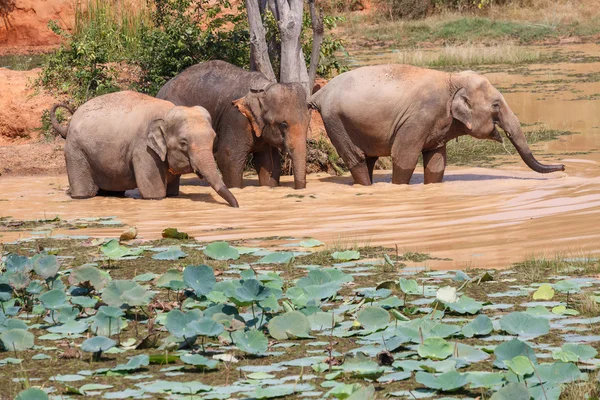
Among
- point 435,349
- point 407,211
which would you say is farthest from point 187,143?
point 435,349

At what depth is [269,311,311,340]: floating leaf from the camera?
5730 mm

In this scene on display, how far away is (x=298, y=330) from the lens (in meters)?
5.73

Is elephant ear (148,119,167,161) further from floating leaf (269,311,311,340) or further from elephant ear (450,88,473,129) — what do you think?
floating leaf (269,311,311,340)

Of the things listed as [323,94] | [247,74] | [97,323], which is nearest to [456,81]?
[323,94]

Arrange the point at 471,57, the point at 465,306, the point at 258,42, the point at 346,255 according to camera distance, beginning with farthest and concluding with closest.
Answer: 1. the point at 471,57
2. the point at 258,42
3. the point at 346,255
4. the point at 465,306

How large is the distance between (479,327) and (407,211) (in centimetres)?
505

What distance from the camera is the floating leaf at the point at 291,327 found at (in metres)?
5.73

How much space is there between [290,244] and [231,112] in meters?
4.26

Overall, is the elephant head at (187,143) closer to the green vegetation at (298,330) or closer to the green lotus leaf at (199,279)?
the green vegetation at (298,330)

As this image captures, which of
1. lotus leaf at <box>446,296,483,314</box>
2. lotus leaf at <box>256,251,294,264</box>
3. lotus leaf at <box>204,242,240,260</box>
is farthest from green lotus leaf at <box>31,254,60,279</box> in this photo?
lotus leaf at <box>446,296,483,314</box>

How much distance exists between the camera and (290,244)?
8.77 metres

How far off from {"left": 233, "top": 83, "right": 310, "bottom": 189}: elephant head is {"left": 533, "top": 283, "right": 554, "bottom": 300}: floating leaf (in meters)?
5.97

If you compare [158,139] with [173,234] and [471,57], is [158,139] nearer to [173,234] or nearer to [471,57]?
[173,234]

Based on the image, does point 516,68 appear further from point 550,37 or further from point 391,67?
point 391,67
